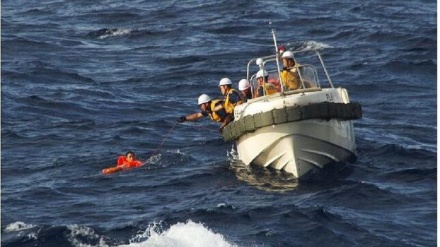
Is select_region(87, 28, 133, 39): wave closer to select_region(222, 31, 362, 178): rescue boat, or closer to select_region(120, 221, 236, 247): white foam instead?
select_region(222, 31, 362, 178): rescue boat

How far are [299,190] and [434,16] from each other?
75.9ft

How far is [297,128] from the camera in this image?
29219mm

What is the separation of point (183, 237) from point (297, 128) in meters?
4.73

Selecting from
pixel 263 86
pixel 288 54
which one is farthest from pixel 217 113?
pixel 288 54

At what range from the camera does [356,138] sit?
3369cm

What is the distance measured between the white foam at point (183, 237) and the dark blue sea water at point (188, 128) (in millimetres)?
40

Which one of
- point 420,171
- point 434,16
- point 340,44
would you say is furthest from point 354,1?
point 420,171

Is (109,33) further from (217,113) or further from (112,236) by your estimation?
(112,236)

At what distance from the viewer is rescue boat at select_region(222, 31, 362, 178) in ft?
95.3

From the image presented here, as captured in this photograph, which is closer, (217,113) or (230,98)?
(230,98)

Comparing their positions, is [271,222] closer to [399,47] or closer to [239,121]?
[239,121]

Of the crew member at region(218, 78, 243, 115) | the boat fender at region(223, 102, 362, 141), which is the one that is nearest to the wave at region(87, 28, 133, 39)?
the crew member at region(218, 78, 243, 115)

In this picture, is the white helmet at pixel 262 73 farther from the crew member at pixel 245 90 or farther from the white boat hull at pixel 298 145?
the white boat hull at pixel 298 145

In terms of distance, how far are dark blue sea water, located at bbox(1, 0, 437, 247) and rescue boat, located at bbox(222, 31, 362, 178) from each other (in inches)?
14.8
